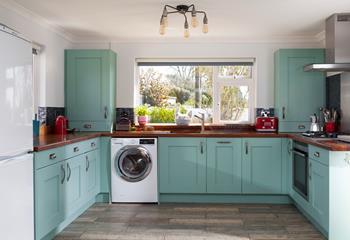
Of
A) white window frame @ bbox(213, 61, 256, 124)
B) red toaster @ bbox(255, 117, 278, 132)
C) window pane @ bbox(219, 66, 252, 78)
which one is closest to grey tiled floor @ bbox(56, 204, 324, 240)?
red toaster @ bbox(255, 117, 278, 132)

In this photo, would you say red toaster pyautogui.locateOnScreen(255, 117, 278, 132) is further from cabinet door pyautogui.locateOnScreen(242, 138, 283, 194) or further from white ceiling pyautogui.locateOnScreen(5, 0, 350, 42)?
white ceiling pyautogui.locateOnScreen(5, 0, 350, 42)

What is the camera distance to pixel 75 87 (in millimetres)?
5031

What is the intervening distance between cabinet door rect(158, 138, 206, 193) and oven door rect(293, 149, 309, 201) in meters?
1.07

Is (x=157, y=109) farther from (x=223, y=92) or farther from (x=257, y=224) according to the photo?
(x=257, y=224)

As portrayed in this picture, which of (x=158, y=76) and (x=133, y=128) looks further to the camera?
(x=158, y=76)

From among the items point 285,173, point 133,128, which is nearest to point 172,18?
point 133,128

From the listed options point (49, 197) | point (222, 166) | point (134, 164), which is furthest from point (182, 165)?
point (49, 197)

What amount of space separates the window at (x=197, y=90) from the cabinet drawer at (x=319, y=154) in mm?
1807

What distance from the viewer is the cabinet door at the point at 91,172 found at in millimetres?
4234

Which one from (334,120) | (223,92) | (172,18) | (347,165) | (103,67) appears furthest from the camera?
(223,92)

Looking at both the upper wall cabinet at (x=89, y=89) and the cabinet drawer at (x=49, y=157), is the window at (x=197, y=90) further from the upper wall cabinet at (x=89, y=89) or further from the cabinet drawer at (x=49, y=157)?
the cabinet drawer at (x=49, y=157)

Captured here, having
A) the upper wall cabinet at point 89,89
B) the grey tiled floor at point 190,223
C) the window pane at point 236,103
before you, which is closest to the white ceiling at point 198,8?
the upper wall cabinet at point 89,89

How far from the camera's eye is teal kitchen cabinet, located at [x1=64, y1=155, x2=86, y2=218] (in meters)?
3.62

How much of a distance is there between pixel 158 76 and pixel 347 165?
10.0 feet
